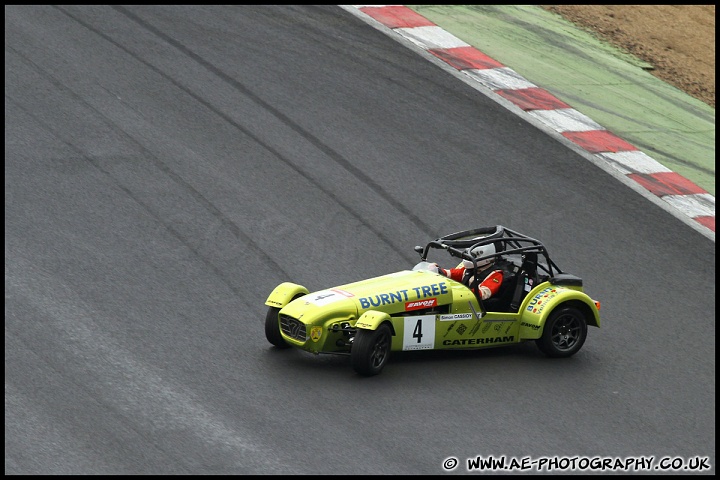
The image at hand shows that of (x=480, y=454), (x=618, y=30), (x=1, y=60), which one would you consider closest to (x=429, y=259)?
(x=480, y=454)

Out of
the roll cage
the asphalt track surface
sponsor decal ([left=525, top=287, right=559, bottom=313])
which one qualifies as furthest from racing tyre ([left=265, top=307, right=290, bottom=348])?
sponsor decal ([left=525, top=287, right=559, bottom=313])

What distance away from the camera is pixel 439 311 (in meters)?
10.7

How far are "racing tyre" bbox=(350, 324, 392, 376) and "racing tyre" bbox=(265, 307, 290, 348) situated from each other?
0.86m

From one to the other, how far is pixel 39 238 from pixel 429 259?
442cm

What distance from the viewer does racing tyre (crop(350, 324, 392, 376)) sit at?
995 centimetres

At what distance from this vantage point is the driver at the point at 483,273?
36.4 ft

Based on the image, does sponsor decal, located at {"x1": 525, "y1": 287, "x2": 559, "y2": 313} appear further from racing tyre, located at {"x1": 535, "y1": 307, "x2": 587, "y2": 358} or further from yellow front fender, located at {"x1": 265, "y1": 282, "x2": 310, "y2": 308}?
yellow front fender, located at {"x1": 265, "y1": 282, "x2": 310, "y2": 308}

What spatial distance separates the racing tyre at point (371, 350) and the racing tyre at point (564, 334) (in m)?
1.74

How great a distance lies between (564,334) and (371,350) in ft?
7.48

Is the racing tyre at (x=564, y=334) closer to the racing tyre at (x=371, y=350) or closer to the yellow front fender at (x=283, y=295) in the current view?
the racing tyre at (x=371, y=350)

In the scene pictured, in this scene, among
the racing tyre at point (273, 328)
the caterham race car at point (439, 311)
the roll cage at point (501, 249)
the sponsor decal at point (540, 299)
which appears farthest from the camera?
the roll cage at point (501, 249)

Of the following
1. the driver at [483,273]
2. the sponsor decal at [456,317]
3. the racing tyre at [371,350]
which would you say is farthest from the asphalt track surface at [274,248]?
the driver at [483,273]

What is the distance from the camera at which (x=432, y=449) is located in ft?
29.9

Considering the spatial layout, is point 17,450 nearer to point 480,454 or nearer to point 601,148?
point 480,454
